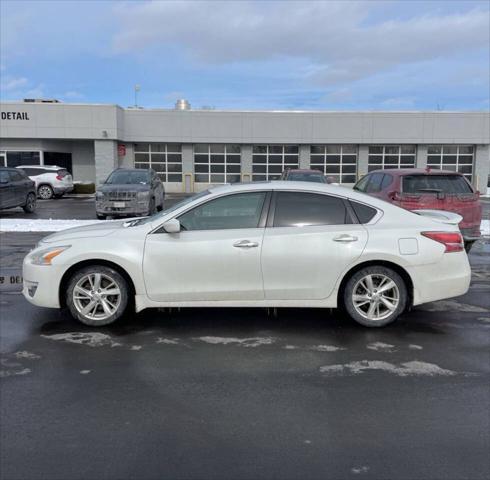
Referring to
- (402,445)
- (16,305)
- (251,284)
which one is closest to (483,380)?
(402,445)

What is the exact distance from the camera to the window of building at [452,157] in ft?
113

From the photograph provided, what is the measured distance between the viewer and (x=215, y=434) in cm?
356

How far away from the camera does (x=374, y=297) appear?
226 inches

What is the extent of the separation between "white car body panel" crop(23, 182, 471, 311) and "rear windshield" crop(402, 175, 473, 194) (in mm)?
4254

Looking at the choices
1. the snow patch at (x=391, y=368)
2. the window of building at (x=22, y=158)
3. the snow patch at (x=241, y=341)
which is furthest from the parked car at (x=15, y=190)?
the snow patch at (x=391, y=368)

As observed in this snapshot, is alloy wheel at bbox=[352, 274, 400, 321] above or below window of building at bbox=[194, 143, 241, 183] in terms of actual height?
below

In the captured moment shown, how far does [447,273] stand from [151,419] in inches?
144

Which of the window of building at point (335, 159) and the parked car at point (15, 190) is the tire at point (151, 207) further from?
the window of building at point (335, 159)

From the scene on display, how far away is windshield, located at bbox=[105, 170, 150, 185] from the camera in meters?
17.3

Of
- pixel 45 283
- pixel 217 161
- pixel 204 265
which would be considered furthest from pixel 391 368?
pixel 217 161

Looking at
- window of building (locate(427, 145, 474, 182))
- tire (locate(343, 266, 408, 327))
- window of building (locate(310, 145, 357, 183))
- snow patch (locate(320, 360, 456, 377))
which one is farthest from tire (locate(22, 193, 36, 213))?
window of building (locate(427, 145, 474, 182))

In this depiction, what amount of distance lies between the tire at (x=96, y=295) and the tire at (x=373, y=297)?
2.43 meters

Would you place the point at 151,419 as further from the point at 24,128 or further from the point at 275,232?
the point at 24,128

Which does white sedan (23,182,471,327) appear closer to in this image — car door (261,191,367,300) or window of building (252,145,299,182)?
car door (261,191,367,300)
